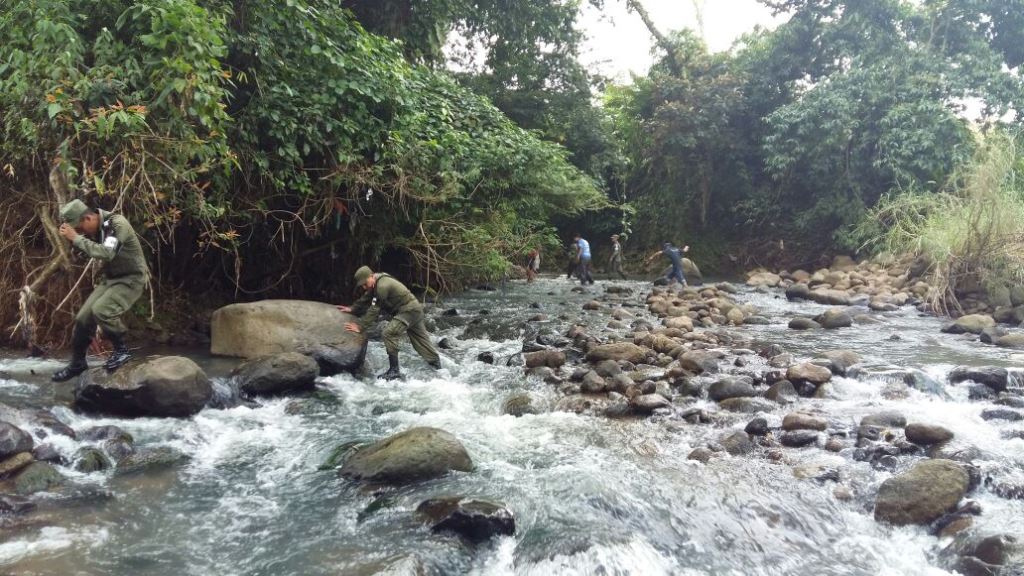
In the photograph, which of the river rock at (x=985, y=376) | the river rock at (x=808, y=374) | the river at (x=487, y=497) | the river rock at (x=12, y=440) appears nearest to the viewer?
the river at (x=487, y=497)

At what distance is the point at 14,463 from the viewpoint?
4566mm

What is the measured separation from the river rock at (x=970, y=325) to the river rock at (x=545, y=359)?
7.01 meters

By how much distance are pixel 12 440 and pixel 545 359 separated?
541cm

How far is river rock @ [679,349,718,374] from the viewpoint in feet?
26.7

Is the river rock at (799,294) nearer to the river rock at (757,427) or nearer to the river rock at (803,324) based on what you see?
the river rock at (803,324)

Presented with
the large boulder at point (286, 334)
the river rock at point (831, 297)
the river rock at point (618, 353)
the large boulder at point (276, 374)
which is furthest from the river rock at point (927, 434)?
the river rock at point (831, 297)

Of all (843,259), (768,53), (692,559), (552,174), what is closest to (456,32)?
(552,174)

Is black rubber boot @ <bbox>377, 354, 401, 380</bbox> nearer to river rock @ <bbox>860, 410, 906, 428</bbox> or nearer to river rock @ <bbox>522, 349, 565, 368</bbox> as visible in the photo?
river rock @ <bbox>522, 349, 565, 368</bbox>

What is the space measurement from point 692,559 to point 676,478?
1.04m

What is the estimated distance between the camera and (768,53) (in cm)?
2252

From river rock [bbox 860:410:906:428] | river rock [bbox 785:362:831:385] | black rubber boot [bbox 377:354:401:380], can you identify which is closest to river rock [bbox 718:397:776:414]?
river rock [bbox 785:362:831:385]

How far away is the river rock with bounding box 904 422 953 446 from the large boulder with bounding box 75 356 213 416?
240 inches

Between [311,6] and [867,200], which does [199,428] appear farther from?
[867,200]

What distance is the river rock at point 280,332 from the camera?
8.02 m
